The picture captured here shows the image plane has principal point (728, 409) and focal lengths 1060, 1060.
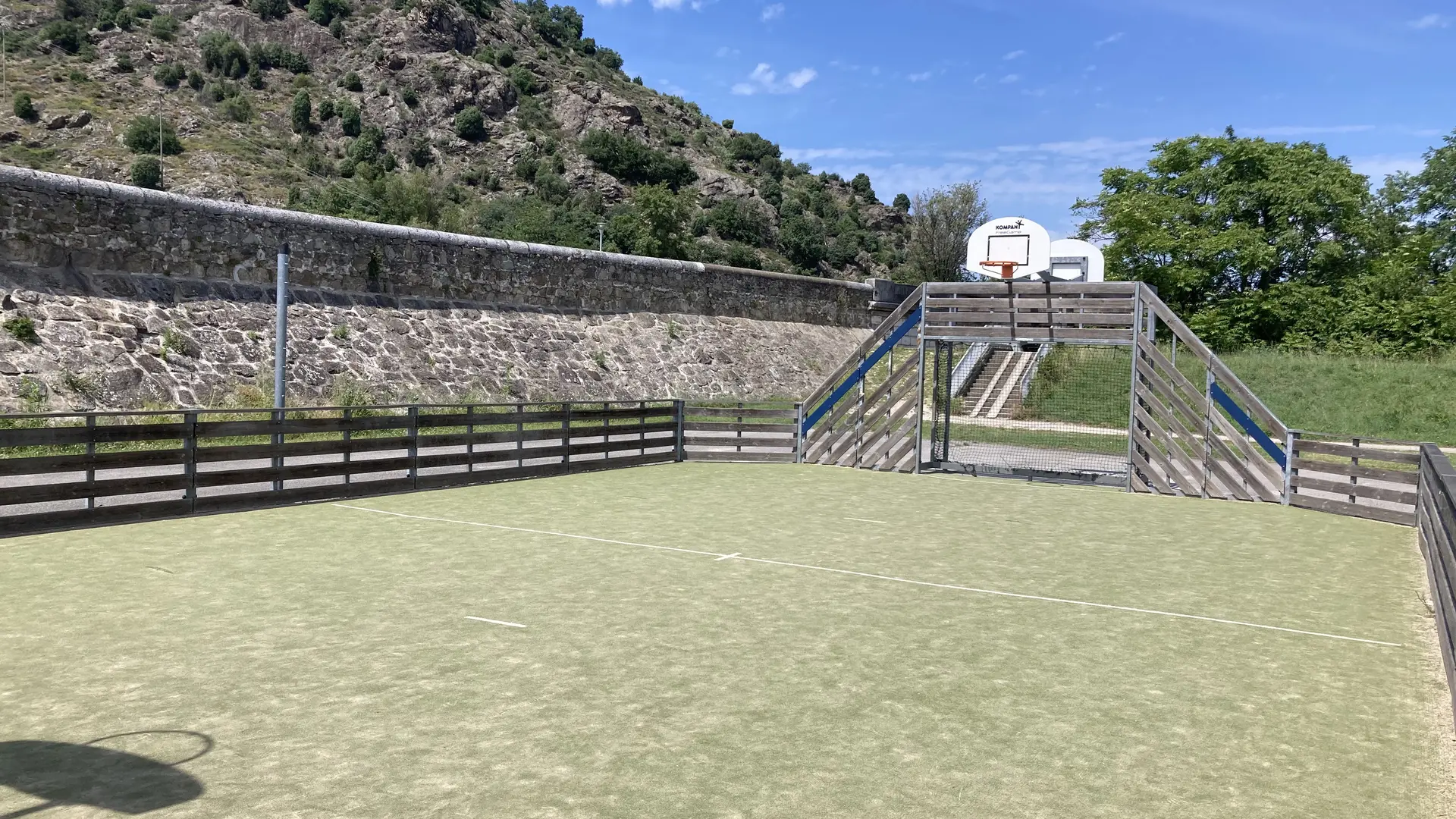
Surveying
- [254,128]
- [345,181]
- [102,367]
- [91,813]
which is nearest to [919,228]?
[345,181]

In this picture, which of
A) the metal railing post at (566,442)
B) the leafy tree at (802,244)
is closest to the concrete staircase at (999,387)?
the metal railing post at (566,442)

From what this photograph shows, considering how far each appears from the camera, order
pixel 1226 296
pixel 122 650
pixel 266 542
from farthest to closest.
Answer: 1. pixel 1226 296
2. pixel 266 542
3. pixel 122 650

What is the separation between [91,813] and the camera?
3.85 metres

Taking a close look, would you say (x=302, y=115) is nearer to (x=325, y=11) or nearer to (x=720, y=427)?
(x=325, y=11)

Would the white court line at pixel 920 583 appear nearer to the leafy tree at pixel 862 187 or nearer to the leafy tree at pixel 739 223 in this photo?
the leafy tree at pixel 739 223

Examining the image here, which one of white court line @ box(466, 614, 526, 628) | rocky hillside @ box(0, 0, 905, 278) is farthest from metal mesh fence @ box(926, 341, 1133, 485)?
rocky hillside @ box(0, 0, 905, 278)

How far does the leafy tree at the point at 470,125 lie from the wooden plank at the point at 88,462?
73679mm

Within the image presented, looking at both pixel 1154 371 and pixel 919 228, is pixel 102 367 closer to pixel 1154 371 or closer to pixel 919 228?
pixel 1154 371

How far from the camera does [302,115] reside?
7281 centimetres

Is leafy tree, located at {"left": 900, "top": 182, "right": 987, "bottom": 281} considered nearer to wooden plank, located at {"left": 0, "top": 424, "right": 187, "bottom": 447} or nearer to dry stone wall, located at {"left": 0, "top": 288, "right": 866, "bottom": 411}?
dry stone wall, located at {"left": 0, "top": 288, "right": 866, "bottom": 411}

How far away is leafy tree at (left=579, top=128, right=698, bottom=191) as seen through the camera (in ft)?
270

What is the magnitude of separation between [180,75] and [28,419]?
6688cm

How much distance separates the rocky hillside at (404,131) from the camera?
5781 centimetres

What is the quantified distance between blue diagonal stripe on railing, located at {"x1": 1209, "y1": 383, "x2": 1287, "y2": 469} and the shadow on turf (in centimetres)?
1470
